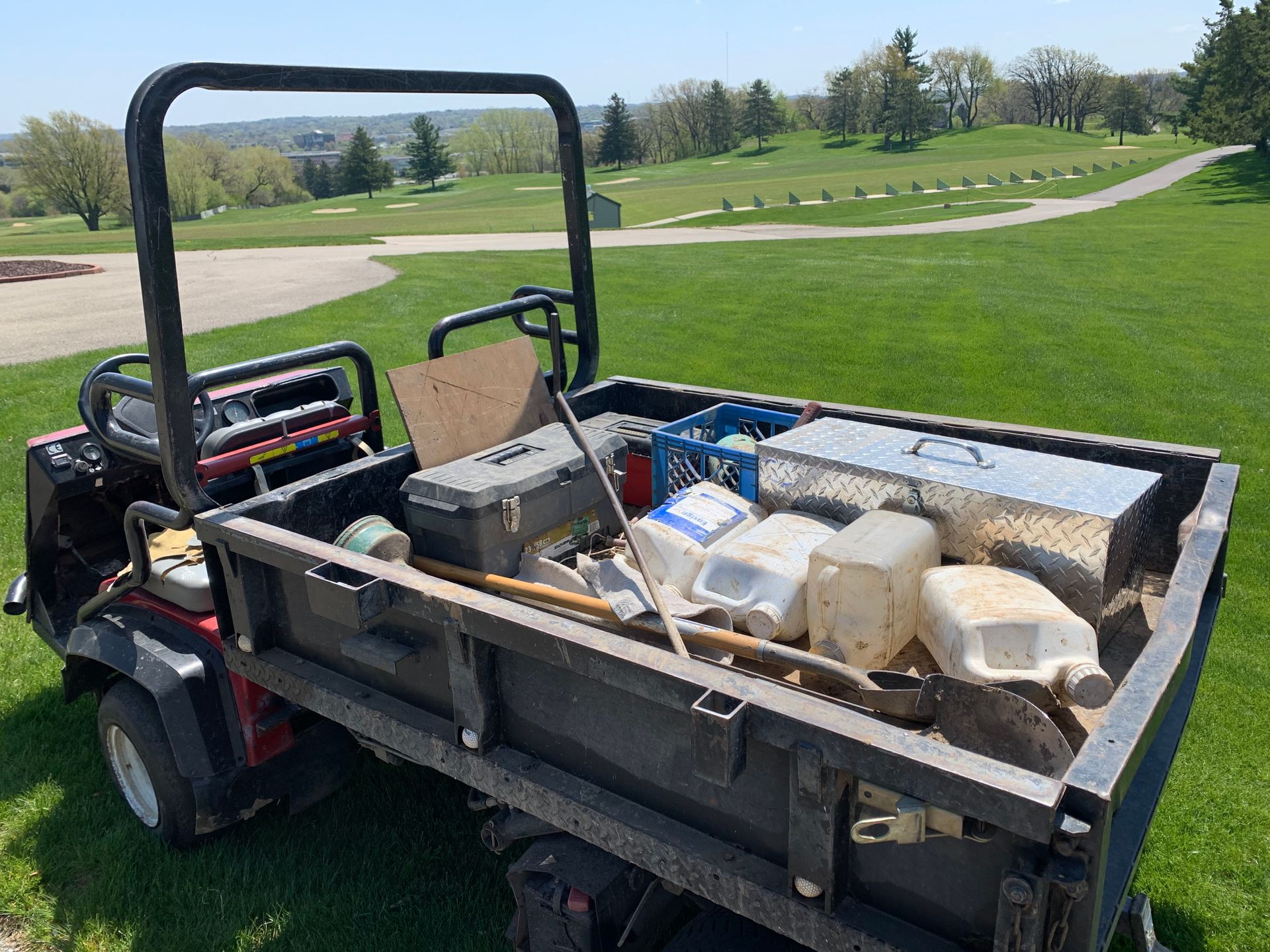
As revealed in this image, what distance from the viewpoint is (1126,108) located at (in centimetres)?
9100

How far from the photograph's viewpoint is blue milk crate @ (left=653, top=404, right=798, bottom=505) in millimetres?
3596

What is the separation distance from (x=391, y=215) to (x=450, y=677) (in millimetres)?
53333

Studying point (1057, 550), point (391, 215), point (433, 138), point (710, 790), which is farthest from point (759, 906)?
point (433, 138)

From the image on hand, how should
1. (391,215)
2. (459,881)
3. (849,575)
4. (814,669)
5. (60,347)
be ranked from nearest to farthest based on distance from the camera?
(814,669), (849,575), (459,881), (60,347), (391,215)

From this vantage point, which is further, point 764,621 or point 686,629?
point 764,621

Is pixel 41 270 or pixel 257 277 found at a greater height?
pixel 41 270

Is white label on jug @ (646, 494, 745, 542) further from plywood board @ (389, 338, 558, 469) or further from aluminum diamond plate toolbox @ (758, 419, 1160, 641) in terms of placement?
plywood board @ (389, 338, 558, 469)

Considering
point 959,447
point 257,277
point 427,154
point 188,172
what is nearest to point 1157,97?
point 427,154

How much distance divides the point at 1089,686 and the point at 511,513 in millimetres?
1670

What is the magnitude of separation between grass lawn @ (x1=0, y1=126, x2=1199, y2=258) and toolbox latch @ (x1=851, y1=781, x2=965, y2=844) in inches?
1108

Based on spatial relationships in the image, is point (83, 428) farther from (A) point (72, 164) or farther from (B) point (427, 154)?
(B) point (427, 154)

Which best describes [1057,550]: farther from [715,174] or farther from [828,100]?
[828,100]

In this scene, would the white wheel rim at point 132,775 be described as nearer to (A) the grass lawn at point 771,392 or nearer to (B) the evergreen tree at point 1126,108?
(A) the grass lawn at point 771,392

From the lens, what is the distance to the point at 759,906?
190 cm
